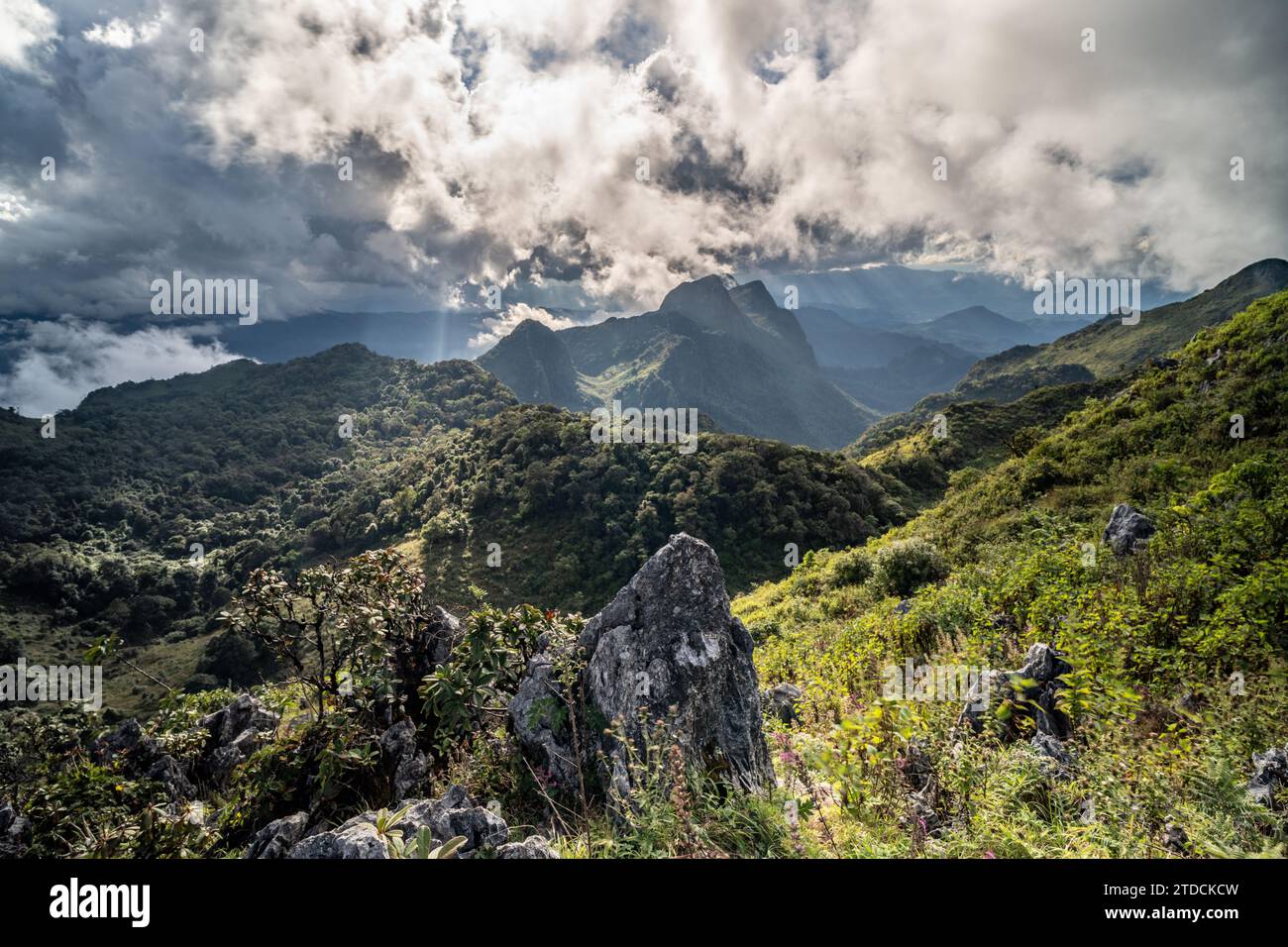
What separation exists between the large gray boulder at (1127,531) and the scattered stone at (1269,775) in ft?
27.0

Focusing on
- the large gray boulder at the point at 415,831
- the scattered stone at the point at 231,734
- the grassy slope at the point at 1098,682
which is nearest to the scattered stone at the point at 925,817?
the grassy slope at the point at 1098,682

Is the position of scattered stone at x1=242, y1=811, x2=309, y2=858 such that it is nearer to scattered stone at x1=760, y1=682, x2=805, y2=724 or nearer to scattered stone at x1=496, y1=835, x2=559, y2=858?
scattered stone at x1=496, y1=835, x2=559, y2=858

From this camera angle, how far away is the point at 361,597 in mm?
6848

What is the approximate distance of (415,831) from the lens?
369 centimetres

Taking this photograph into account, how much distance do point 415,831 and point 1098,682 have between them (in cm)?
635

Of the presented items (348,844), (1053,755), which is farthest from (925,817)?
(348,844)

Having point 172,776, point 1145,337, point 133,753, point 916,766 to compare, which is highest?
point 1145,337

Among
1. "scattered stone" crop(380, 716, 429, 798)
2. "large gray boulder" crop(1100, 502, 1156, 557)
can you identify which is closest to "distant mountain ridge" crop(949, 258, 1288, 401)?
"large gray boulder" crop(1100, 502, 1156, 557)

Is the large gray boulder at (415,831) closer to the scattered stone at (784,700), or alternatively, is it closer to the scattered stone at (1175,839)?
the scattered stone at (1175,839)

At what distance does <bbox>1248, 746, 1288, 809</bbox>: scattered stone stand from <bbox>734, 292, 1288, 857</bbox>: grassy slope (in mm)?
98

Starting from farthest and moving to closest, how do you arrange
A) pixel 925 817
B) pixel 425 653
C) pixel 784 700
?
pixel 784 700 < pixel 425 653 < pixel 925 817

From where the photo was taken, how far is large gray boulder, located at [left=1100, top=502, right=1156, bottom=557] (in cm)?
1072

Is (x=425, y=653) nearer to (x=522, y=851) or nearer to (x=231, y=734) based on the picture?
(x=522, y=851)
